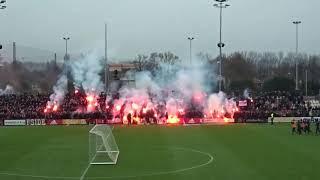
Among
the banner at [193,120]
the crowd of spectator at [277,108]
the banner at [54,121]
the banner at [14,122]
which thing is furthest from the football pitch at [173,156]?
the banner at [54,121]

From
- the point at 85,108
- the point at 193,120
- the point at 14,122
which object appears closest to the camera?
the point at 193,120

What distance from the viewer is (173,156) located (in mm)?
26734

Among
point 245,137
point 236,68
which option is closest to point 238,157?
point 245,137

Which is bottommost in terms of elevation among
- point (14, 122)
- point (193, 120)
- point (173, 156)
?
point (173, 156)

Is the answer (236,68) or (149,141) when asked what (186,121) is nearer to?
(149,141)

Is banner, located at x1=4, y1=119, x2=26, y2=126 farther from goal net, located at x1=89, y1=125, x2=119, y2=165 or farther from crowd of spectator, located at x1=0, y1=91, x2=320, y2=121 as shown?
goal net, located at x1=89, y1=125, x2=119, y2=165

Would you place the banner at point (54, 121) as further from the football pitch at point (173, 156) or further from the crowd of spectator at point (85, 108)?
the football pitch at point (173, 156)

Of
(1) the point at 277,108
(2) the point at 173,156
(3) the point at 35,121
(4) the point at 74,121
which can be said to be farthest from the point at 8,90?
(2) the point at 173,156

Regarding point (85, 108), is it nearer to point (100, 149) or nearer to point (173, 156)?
point (173, 156)

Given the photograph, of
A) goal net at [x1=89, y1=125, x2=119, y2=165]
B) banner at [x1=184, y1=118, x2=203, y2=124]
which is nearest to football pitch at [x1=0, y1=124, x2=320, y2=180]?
goal net at [x1=89, y1=125, x2=119, y2=165]

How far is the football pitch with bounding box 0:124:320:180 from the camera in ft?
70.0

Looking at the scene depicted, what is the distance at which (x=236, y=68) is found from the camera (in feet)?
351

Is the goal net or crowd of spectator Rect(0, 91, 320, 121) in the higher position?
crowd of spectator Rect(0, 91, 320, 121)

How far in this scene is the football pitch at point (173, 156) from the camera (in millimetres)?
21344
